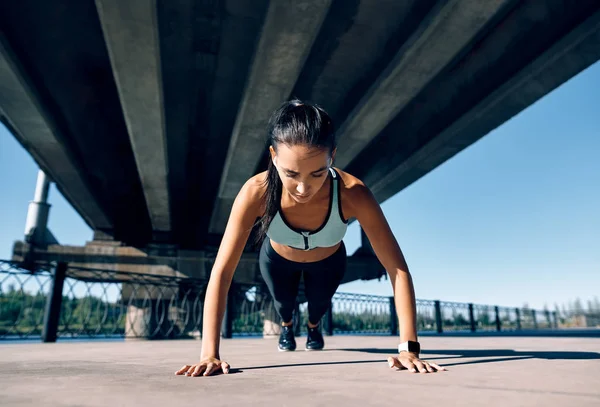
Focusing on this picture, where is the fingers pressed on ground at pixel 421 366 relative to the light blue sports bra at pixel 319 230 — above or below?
below

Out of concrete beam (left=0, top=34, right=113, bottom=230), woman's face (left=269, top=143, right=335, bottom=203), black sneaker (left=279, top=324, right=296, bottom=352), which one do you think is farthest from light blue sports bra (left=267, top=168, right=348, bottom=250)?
concrete beam (left=0, top=34, right=113, bottom=230)

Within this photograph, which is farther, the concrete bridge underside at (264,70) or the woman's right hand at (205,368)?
the concrete bridge underside at (264,70)

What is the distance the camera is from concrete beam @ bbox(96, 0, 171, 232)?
216 inches

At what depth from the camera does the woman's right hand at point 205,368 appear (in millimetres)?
1914

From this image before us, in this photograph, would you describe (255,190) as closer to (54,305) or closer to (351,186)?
(351,186)

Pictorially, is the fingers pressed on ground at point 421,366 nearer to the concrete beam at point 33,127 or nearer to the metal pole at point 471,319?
A: the concrete beam at point 33,127

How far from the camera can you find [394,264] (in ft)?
7.82

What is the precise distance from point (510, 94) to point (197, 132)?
7435 millimetres

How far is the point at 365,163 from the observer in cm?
1185

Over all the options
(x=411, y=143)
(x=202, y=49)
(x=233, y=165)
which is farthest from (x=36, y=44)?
(x=411, y=143)

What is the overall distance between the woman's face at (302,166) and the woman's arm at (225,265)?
32cm

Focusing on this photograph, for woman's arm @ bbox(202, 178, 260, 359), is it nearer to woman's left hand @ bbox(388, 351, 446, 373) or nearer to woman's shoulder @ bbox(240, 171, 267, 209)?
woman's shoulder @ bbox(240, 171, 267, 209)

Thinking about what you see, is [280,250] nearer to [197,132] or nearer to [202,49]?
[202,49]

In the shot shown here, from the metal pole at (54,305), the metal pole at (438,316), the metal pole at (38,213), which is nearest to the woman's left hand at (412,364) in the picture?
the metal pole at (54,305)
